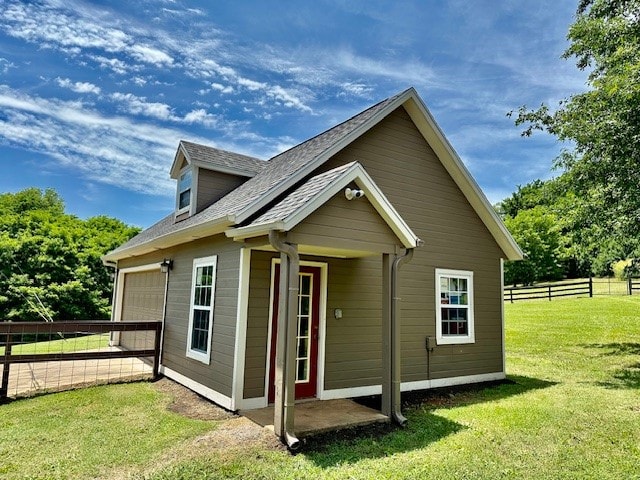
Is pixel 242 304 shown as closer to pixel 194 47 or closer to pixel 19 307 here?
pixel 194 47

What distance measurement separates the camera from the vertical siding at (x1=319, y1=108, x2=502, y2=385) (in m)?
8.01

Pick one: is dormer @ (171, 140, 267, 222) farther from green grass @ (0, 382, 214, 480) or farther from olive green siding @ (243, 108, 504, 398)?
green grass @ (0, 382, 214, 480)

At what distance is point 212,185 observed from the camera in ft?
31.8

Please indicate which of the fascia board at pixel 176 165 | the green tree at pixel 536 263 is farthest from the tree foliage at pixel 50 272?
the green tree at pixel 536 263

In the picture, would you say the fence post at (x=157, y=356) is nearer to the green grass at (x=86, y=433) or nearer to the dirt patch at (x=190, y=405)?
the dirt patch at (x=190, y=405)

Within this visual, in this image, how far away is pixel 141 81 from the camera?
13406mm

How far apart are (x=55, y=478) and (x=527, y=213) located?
49.9m

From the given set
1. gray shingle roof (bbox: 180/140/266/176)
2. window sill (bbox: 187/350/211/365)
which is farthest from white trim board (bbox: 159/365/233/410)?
gray shingle roof (bbox: 180/140/266/176)

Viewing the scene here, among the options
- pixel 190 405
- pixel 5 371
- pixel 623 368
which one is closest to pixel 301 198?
pixel 190 405

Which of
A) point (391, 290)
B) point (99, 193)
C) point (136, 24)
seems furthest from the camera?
point (99, 193)

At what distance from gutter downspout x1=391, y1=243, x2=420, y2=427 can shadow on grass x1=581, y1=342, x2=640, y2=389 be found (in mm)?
5316

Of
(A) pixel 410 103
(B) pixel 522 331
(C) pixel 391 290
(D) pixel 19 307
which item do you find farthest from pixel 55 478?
(D) pixel 19 307

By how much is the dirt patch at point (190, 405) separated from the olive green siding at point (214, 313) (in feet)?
0.81

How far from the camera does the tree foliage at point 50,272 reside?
62.1ft
